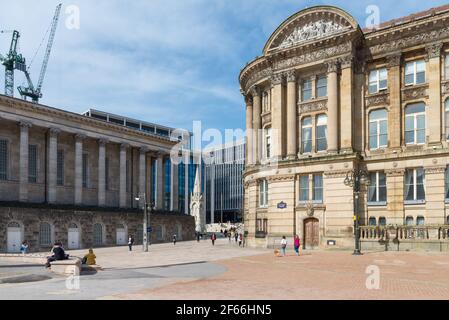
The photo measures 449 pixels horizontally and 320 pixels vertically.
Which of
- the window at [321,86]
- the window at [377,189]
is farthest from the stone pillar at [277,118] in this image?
the window at [377,189]

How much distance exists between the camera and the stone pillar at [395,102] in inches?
1577

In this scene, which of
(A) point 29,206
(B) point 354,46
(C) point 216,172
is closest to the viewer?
(B) point 354,46

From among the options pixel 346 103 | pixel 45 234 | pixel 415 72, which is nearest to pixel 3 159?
pixel 45 234

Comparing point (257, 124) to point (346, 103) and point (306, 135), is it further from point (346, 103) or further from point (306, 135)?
A: point (346, 103)

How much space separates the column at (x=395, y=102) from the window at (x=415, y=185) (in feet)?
8.11

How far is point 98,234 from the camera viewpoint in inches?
2527

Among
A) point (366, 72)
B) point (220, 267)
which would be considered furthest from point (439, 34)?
point (220, 267)

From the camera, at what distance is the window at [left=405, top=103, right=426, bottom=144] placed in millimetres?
39312

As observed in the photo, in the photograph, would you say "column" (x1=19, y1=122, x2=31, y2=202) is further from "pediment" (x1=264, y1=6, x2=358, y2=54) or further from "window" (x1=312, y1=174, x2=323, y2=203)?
"window" (x1=312, y1=174, x2=323, y2=203)

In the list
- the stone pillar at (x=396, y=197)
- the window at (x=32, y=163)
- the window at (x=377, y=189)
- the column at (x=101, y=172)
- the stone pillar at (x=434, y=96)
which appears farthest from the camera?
the column at (x=101, y=172)

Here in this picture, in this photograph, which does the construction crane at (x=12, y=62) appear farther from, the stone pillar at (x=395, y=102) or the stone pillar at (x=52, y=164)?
the stone pillar at (x=395, y=102)

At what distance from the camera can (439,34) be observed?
38.3m
